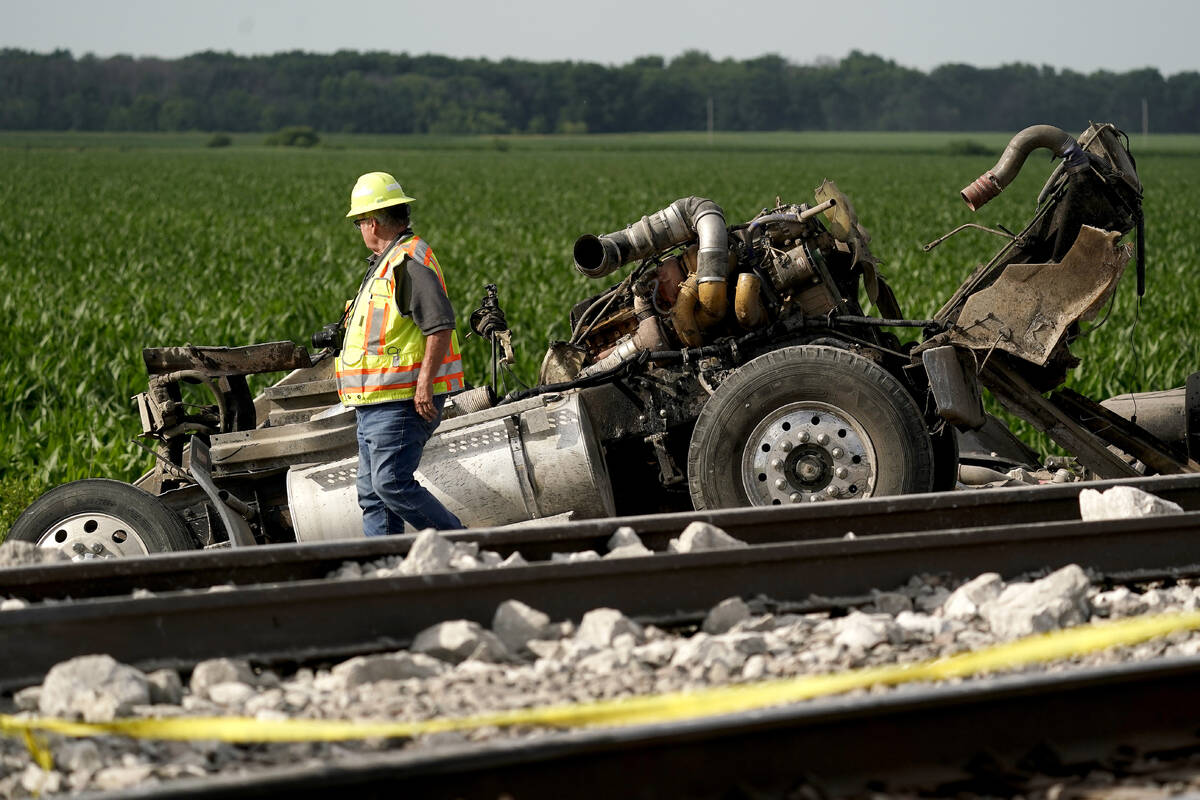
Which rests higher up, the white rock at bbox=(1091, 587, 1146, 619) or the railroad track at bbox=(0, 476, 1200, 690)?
the railroad track at bbox=(0, 476, 1200, 690)

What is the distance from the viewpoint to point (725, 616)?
181 inches

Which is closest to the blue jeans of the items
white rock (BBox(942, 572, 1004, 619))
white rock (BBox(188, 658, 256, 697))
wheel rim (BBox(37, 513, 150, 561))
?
wheel rim (BBox(37, 513, 150, 561))

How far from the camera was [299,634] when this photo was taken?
4316mm

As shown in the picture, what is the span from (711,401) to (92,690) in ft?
11.0

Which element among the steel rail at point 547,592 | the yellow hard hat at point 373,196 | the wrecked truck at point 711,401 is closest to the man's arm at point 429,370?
the wrecked truck at point 711,401

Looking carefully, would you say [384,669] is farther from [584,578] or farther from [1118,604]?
[1118,604]

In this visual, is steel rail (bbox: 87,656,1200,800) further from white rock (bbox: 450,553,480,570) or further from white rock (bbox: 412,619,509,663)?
white rock (bbox: 450,553,480,570)

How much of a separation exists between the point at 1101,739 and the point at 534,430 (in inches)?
127

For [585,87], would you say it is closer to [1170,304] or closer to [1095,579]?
[1170,304]

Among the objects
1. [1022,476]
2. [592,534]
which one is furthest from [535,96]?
[592,534]

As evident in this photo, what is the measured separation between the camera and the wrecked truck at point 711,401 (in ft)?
20.7

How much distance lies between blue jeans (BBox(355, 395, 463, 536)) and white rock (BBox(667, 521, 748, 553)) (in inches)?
55.5

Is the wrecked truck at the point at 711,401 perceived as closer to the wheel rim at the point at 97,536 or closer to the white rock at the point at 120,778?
the wheel rim at the point at 97,536

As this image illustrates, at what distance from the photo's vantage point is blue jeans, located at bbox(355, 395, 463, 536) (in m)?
6.08
